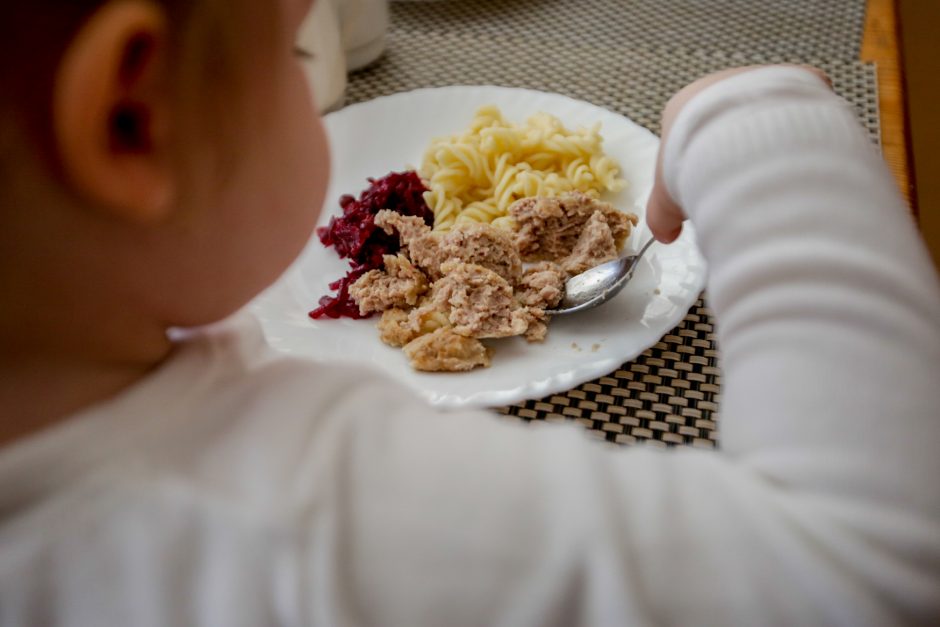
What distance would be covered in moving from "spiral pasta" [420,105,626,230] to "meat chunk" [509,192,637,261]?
0.11 ft

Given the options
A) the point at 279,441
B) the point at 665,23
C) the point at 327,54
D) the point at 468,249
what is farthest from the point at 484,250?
the point at 665,23

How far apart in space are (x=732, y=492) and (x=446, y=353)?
38 centimetres

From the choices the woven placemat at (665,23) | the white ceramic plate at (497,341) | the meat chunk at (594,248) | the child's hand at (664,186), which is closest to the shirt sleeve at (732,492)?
the child's hand at (664,186)

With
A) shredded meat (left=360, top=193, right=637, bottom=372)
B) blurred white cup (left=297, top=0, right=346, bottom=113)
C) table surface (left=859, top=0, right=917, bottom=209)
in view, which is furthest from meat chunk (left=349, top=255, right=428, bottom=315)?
table surface (left=859, top=0, right=917, bottom=209)

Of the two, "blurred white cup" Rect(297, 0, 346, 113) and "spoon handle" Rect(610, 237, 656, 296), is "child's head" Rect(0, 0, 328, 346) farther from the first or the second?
"blurred white cup" Rect(297, 0, 346, 113)

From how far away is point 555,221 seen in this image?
31.3 inches

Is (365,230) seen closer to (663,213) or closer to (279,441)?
(663,213)

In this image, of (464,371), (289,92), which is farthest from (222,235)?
(464,371)

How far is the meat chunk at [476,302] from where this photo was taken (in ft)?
2.28

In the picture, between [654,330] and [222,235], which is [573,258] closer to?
[654,330]

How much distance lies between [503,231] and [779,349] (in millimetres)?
451

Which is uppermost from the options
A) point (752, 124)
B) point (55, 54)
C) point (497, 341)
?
point (55, 54)

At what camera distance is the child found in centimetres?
26

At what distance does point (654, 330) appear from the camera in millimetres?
666
